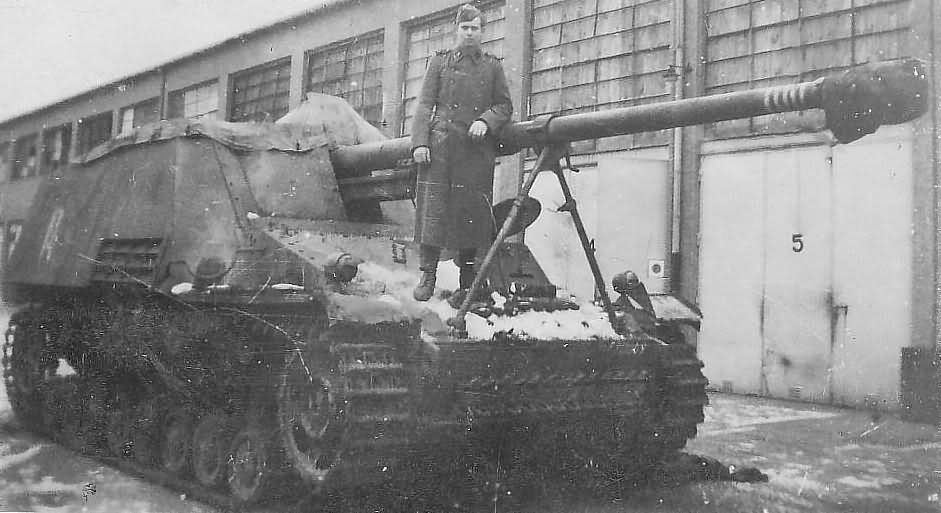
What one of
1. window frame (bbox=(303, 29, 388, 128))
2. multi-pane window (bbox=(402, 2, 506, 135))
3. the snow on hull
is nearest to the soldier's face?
the snow on hull

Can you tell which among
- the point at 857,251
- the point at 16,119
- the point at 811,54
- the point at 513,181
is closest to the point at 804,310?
the point at 857,251

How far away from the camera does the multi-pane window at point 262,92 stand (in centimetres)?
1082

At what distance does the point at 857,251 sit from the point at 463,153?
553 centimetres

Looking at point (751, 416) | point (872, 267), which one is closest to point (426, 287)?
point (751, 416)

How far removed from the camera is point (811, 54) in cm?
977

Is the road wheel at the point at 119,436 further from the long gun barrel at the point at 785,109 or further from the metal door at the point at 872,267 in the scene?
the metal door at the point at 872,267

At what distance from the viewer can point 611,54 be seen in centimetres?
1109

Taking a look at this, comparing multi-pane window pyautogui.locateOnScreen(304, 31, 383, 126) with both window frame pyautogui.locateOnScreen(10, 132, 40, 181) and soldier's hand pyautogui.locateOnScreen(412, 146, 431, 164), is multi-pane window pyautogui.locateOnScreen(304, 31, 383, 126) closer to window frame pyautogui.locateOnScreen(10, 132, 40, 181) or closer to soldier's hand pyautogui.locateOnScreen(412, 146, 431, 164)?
window frame pyautogui.locateOnScreen(10, 132, 40, 181)

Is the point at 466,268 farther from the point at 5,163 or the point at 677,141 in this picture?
the point at 677,141

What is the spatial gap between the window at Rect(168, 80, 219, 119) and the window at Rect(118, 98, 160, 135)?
40 centimetres

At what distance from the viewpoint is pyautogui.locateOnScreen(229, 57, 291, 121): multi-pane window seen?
426 inches

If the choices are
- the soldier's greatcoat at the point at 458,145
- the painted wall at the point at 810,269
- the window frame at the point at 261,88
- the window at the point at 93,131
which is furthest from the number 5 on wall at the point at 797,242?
the window at the point at 93,131

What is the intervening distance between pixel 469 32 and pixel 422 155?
87 cm

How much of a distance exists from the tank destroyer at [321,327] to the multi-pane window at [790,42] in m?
4.64
